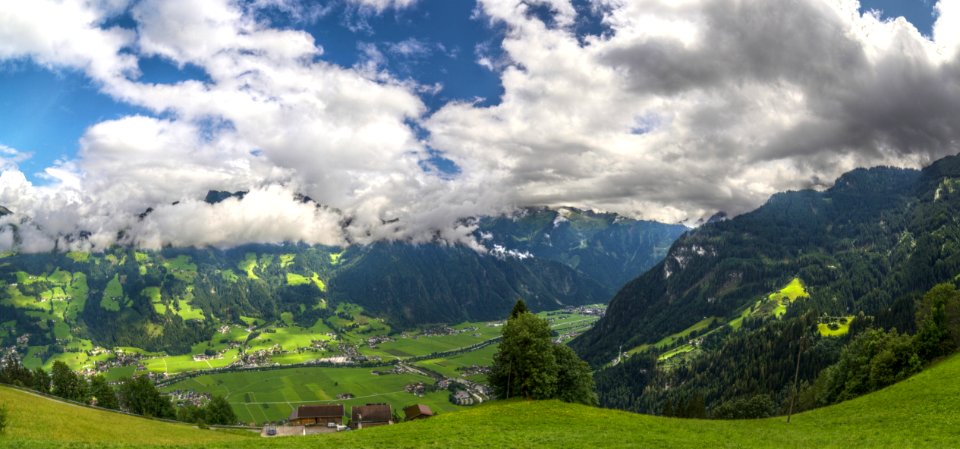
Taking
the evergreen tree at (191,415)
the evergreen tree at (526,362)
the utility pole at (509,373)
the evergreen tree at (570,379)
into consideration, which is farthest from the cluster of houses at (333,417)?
the evergreen tree at (570,379)

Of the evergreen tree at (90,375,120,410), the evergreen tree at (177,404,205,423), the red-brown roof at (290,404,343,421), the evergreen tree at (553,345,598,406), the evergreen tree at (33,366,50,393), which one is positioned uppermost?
the evergreen tree at (33,366,50,393)

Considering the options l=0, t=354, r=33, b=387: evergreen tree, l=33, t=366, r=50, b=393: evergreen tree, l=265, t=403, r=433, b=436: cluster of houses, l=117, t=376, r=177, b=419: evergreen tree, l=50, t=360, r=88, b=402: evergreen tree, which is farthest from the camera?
l=117, t=376, r=177, b=419: evergreen tree

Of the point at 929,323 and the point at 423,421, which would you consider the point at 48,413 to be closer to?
the point at 423,421

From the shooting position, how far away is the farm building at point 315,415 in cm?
12028

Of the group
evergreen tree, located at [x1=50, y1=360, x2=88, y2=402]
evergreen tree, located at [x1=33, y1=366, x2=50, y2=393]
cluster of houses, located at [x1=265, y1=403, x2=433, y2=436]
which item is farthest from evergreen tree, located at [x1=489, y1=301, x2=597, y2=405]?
evergreen tree, located at [x1=33, y1=366, x2=50, y2=393]

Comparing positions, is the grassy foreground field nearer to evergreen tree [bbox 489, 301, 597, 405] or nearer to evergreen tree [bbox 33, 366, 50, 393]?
evergreen tree [bbox 489, 301, 597, 405]

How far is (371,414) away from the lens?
119 metres

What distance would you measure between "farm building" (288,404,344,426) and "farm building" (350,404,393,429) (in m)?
4.88

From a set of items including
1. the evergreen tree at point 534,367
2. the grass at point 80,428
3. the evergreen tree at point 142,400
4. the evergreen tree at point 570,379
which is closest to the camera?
the grass at point 80,428

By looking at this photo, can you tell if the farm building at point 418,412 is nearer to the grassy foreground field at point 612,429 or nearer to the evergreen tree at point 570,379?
the evergreen tree at point 570,379

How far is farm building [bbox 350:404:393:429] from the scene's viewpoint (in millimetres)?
117500

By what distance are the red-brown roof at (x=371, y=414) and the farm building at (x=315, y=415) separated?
478 cm

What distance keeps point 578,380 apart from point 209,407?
97665mm

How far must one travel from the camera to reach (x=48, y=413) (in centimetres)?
6331
